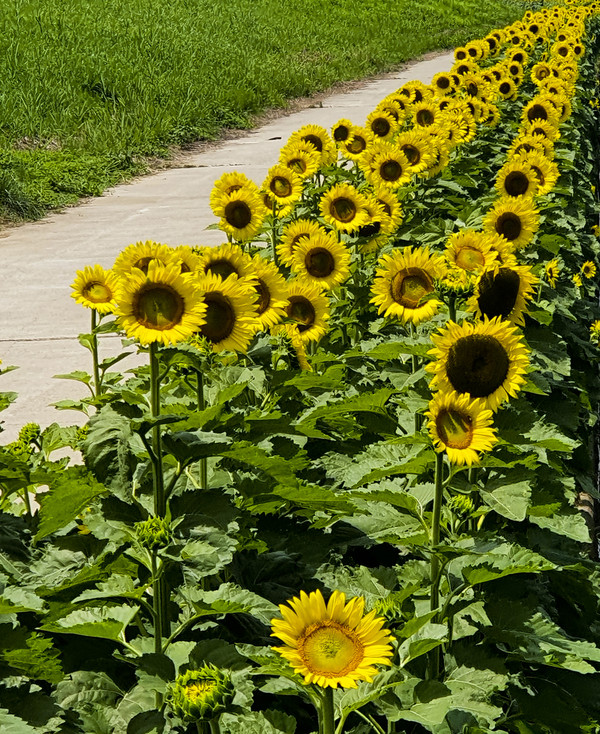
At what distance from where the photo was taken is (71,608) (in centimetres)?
176

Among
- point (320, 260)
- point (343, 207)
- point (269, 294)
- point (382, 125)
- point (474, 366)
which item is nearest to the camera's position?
point (474, 366)

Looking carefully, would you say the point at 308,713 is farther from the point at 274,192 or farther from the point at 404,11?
the point at 404,11

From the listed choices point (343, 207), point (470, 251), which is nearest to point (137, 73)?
point (343, 207)

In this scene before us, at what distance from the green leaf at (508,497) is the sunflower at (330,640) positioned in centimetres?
69

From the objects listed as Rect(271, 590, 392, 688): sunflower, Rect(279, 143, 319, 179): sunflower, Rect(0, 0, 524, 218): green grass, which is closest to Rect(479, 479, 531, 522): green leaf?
Rect(271, 590, 392, 688): sunflower

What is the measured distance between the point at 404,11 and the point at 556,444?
Result: 1123 inches

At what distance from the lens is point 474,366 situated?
6.58ft

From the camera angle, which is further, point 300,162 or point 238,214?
point 300,162

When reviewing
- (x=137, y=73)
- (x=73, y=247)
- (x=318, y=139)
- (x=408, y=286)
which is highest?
(x=408, y=286)

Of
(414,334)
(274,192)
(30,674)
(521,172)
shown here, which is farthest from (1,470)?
(521,172)

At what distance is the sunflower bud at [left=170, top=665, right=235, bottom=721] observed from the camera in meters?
1.36

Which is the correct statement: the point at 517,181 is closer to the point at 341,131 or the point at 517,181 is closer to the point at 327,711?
the point at 341,131

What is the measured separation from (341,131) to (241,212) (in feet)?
6.81

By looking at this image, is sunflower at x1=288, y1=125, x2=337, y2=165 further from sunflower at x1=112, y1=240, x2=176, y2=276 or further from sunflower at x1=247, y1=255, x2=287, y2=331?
sunflower at x1=112, y1=240, x2=176, y2=276
